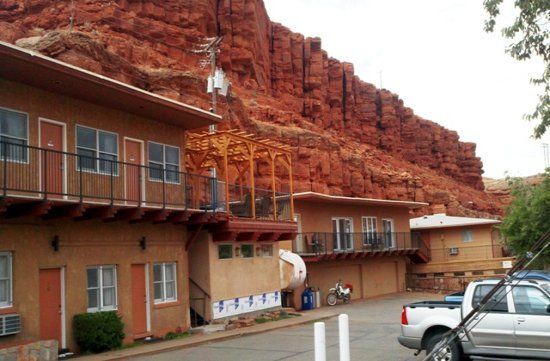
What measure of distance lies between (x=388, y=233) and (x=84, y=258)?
1035 inches

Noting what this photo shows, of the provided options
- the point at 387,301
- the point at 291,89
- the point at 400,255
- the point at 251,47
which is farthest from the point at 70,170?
the point at 291,89

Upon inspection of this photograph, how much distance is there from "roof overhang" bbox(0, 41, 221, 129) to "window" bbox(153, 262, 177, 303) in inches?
192

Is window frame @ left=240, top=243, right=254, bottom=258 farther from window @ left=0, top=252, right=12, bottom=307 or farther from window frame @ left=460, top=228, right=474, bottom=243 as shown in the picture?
A: window frame @ left=460, top=228, right=474, bottom=243

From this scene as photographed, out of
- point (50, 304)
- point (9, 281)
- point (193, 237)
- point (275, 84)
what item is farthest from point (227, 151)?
point (275, 84)

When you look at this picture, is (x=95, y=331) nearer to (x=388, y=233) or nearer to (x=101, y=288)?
(x=101, y=288)

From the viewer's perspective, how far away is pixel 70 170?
54.9ft

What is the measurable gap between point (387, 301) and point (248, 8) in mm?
53890

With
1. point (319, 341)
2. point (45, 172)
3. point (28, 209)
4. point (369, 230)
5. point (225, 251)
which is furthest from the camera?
point (369, 230)

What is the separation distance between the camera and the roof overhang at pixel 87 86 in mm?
14742

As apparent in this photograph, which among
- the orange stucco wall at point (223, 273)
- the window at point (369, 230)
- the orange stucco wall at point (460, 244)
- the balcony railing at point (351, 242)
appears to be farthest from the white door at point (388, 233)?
the orange stucco wall at point (223, 273)

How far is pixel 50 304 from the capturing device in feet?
52.9

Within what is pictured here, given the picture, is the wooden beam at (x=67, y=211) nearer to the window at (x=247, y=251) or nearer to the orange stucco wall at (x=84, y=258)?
the orange stucco wall at (x=84, y=258)

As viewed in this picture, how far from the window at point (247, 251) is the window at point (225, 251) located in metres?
0.89

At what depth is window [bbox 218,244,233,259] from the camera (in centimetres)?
2294
